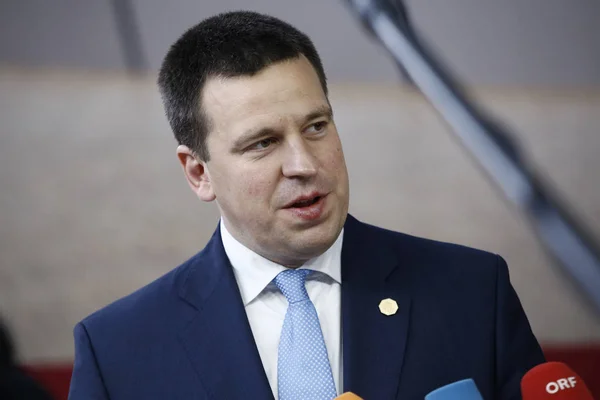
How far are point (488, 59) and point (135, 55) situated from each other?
1.24 meters

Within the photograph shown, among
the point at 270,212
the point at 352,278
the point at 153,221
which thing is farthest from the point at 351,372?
the point at 153,221

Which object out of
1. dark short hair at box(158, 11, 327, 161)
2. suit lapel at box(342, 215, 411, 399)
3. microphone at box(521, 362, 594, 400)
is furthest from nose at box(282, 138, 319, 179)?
microphone at box(521, 362, 594, 400)

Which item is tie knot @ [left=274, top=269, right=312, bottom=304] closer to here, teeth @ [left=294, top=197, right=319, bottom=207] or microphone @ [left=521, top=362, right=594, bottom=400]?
teeth @ [left=294, top=197, right=319, bottom=207]

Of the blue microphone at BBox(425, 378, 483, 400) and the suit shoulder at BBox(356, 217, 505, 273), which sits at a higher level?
the suit shoulder at BBox(356, 217, 505, 273)

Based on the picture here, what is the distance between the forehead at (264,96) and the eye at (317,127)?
3cm

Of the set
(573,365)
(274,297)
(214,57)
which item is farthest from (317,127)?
(573,365)

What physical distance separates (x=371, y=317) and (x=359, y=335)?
0.05 m

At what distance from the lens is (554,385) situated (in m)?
1.28

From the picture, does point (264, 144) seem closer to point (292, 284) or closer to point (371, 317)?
point (292, 284)

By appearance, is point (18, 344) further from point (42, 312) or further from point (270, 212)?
point (270, 212)

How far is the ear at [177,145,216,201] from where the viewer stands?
1.81 meters

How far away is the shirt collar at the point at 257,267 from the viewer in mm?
1768

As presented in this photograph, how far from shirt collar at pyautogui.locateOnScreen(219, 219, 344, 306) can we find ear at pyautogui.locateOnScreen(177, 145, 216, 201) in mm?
109

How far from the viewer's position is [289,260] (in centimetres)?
175
